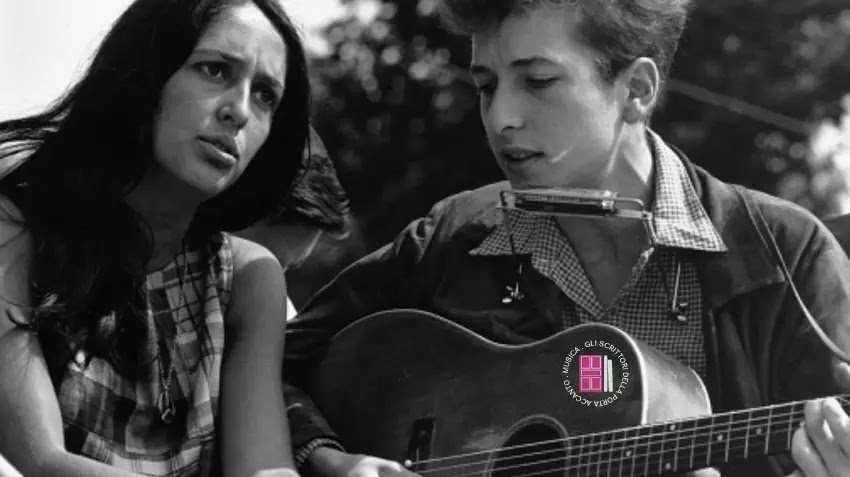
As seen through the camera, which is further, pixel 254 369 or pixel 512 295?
pixel 512 295

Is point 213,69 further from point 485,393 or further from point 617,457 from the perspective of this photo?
point 617,457

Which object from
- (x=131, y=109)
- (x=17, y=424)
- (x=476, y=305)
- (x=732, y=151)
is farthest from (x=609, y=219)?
(x=732, y=151)

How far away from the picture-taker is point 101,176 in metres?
3.00

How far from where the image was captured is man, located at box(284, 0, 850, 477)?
289cm

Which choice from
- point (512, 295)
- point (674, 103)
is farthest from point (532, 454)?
point (674, 103)

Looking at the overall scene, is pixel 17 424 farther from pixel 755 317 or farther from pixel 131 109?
pixel 755 317

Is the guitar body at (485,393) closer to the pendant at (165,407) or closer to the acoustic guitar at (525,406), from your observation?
the acoustic guitar at (525,406)

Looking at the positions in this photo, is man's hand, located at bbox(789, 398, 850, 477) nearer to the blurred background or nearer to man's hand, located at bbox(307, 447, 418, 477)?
man's hand, located at bbox(307, 447, 418, 477)

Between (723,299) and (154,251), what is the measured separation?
1.09 meters

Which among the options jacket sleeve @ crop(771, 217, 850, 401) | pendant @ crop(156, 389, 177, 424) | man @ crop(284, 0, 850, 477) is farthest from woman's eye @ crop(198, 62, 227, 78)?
jacket sleeve @ crop(771, 217, 850, 401)

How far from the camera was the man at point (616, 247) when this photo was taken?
2.89 meters

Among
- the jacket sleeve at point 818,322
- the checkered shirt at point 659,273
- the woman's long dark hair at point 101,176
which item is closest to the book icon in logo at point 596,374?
the checkered shirt at point 659,273

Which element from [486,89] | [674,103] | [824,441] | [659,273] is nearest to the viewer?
[824,441]

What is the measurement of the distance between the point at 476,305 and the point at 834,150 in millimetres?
7411
